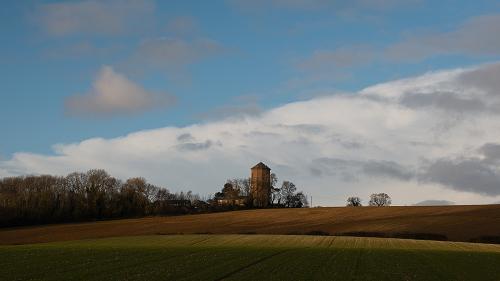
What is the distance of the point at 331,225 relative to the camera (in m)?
96.4

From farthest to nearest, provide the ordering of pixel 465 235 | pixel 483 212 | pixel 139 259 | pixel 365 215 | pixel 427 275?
pixel 365 215, pixel 483 212, pixel 465 235, pixel 139 259, pixel 427 275

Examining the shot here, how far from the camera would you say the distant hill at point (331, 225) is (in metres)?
85.5

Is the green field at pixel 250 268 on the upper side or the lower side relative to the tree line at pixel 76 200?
lower

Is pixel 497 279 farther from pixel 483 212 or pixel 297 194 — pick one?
pixel 297 194

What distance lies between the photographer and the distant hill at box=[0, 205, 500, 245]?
280 feet

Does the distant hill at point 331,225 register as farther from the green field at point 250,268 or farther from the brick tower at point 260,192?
the brick tower at point 260,192

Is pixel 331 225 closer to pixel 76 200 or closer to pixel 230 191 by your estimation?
pixel 76 200

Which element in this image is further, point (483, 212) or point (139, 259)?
point (483, 212)

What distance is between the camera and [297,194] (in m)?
198

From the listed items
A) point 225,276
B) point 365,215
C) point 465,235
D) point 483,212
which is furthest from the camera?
point 365,215

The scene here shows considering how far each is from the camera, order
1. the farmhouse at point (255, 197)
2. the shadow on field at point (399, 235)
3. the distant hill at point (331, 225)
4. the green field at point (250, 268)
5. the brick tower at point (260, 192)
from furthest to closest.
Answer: the brick tower at point (260, 192), the farmhouse at point (255, 197), the distant hill at point (331, 225), the shadow on field at point (399, 235), the green field at point (250, 268)

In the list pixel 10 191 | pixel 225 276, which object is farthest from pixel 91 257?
pixel 10 191

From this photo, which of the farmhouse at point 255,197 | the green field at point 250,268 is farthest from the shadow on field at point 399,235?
the farmhouse at point 255,197

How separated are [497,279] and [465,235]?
53.4 meters
